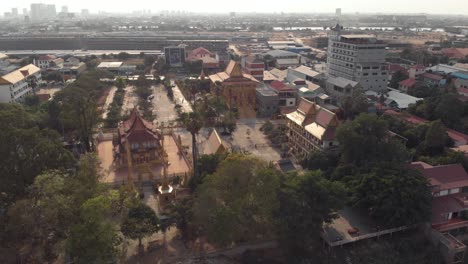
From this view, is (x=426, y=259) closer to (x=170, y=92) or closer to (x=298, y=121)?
(x=298, y=121)

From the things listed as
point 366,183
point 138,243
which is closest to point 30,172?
point 138,243

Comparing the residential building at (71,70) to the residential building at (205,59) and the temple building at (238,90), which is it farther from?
the temple building at (238,90)

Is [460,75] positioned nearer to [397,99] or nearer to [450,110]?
[397,99]

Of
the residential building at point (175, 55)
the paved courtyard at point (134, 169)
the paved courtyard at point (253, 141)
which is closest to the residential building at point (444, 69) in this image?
the paved courtyard at point (253, 141)

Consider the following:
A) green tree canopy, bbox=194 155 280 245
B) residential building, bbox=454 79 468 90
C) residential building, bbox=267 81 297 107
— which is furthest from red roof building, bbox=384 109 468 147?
green tree canopy, bbox=194 155 280 245

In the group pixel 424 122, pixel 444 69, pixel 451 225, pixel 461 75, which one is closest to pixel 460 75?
pixel 461 75
